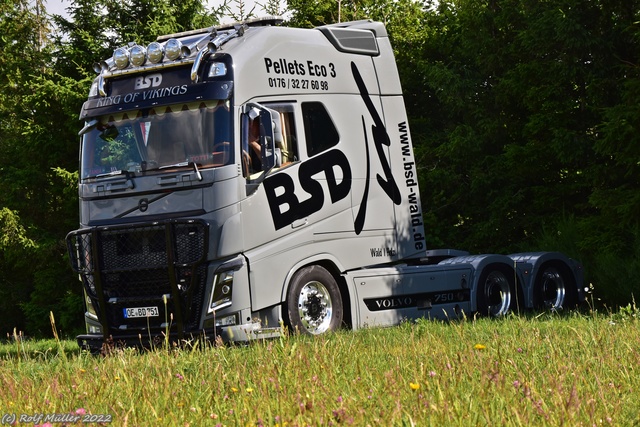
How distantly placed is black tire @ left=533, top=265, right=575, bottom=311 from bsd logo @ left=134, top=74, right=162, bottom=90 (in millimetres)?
6785

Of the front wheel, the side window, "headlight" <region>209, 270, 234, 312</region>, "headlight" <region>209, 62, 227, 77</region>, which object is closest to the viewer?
"headlight" <region>209, 270, 234, 312</region>

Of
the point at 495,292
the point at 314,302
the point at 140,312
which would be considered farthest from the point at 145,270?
the point at 495,292

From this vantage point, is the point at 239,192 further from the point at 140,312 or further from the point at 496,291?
the point at 496,291

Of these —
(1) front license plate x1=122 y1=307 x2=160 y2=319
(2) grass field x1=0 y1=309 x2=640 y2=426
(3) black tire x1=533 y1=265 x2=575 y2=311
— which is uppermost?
(1) front license plate x1=122 y1=307 x2=160 y2=319

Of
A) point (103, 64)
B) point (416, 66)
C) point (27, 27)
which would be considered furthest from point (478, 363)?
point (27, 27)

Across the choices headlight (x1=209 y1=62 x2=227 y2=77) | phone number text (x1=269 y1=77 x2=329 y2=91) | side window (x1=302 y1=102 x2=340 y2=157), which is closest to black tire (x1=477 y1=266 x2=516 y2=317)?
side window (x1=302 y1=102 x2=340 y2=157)

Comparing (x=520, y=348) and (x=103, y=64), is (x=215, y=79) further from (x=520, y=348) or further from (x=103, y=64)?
(x=520, y=348)

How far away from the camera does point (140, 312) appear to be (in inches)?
441

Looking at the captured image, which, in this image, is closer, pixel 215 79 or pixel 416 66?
pixel 215 79

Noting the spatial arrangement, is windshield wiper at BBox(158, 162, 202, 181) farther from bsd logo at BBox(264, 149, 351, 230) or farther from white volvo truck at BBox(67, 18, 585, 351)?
bsd logo at BBox(264, 149, 351, 230)

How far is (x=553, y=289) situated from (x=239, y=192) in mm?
6722

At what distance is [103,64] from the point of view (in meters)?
12.1

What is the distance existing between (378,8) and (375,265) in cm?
2134

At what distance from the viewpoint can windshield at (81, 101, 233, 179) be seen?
1089cm
